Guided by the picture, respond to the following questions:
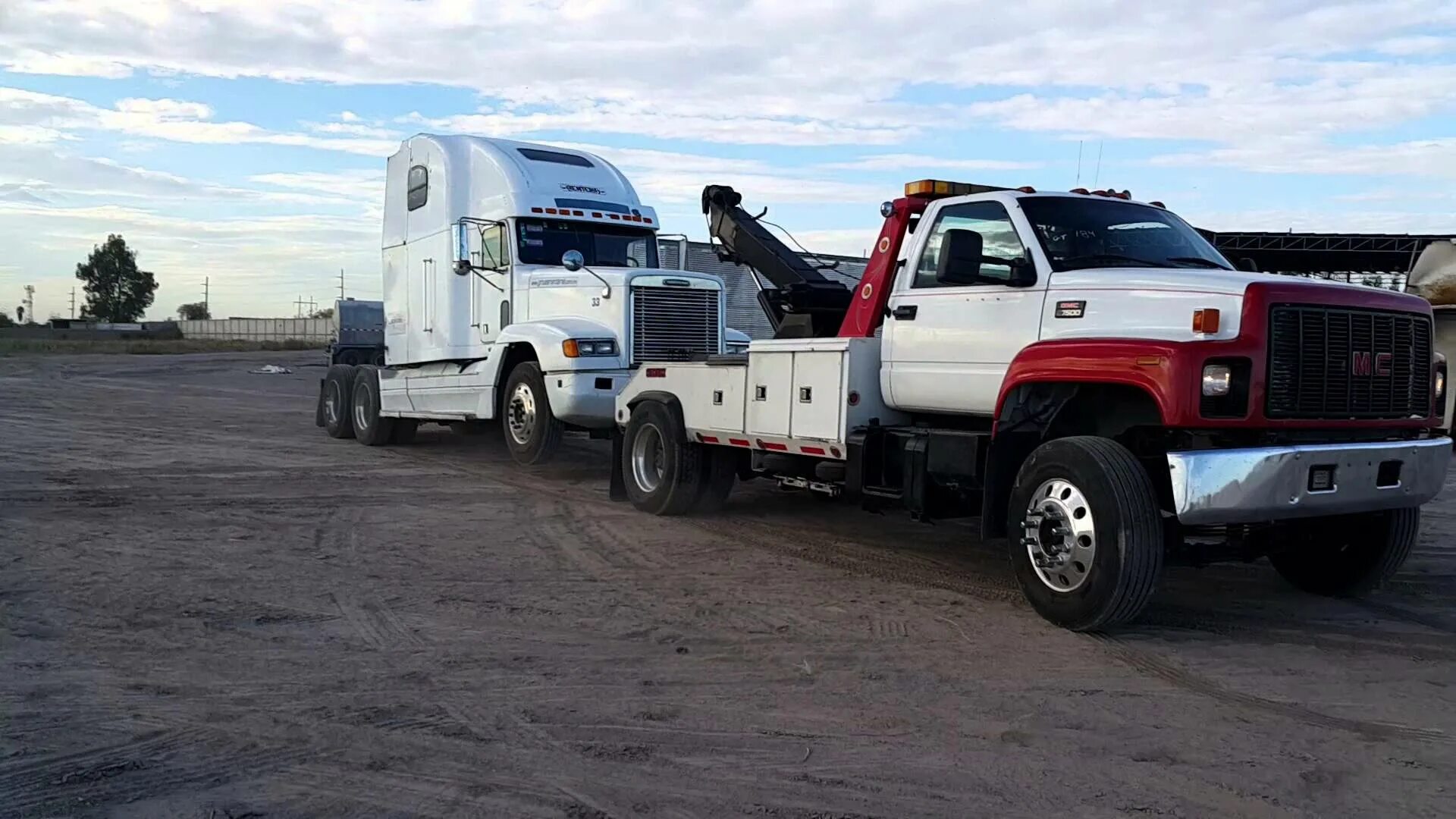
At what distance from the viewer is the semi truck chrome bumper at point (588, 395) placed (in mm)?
12141

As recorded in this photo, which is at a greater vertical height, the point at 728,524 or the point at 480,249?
the point at 480,249

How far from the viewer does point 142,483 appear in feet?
38.5

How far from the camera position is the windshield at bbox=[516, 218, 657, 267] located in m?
13.7

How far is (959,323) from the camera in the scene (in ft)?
24.7

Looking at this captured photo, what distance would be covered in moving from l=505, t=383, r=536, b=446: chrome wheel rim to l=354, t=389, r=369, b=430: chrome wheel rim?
→ 422 centimetres

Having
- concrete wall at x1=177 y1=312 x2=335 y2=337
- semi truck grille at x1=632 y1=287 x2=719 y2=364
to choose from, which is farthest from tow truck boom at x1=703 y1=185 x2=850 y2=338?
concrete wall at x1=177 y1=312 x2=335 y2=337

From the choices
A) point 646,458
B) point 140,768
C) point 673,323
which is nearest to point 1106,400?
point 646,458

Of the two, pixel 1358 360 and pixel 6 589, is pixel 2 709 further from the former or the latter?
pixel 1358 360

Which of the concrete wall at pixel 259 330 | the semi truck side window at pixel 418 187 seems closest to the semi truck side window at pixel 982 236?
the semi truck side window at pixel 418 187

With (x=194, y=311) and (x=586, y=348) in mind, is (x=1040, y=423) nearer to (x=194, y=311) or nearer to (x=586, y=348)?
(x=586, y=348)

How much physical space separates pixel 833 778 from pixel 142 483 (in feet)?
31.6

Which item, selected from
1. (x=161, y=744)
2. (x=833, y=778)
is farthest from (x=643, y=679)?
(x=161, y=744)

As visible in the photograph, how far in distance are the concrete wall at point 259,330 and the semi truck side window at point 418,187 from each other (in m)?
74.2

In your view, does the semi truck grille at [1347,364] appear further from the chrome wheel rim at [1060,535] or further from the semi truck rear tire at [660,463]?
the semi truck rear tire at [660,463]
